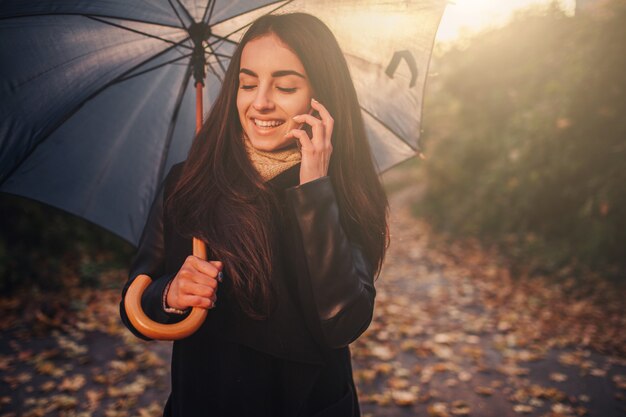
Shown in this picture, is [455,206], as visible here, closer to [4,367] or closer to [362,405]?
[362,405]

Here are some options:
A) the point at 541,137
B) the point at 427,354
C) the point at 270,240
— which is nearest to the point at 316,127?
the point at 270,240

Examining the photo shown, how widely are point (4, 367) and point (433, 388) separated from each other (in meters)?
4.07

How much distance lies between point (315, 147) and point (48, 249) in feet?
21.6

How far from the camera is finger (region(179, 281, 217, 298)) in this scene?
134 cm

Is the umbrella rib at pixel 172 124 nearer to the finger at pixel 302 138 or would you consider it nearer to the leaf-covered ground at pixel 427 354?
the finger at pixel 302 138

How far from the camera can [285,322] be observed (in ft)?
4.79

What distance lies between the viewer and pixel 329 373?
5.30ft

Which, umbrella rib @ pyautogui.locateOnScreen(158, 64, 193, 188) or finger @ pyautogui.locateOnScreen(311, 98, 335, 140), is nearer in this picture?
finger @ pyautogui.locateOnScreen(311, 98, 335, 140)

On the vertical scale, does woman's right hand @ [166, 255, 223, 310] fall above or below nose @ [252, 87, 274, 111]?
below

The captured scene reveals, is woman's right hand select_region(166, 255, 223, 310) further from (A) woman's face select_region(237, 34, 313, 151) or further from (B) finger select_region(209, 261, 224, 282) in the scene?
(A) woman's face select_region(237, 34, 313, 151)

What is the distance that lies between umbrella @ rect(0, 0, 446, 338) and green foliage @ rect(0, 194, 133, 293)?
3911 mm

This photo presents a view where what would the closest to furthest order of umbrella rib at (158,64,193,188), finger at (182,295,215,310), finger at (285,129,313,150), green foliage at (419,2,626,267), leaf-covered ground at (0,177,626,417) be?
finger at (182,295,215,310)
finger at (285,129,313,150)
umbrella rib at (158,64,193,188)
leaf-covered ground at (0,177,626,417)
green foliage at (419,2,626,267)

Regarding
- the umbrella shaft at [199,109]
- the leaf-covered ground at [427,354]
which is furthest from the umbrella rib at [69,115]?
the leaf-covered ground at [427,354]

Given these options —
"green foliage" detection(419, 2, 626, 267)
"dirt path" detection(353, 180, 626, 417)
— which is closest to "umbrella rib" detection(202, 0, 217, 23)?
"dirt path" detection(353, 180, 626, 417)
